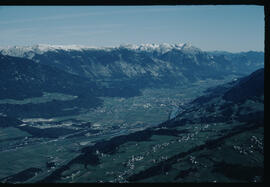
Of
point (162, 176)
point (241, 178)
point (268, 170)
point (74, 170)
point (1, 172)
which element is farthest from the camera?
point (1, 172)

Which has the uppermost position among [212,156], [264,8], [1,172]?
[264,8]

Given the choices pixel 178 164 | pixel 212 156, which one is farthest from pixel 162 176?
pixel 212 156

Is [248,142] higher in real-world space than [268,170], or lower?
lower

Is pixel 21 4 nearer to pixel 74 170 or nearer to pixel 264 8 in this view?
pixel 264 8

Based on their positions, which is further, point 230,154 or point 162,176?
point 230,154

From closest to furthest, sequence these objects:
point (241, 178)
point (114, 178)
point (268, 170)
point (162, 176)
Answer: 1. point (268, 170)
2. point (241, 178)
3. point (162, 176)
4. point (114, 178)

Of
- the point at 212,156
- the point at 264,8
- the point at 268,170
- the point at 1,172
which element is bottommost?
the point at 1,172
